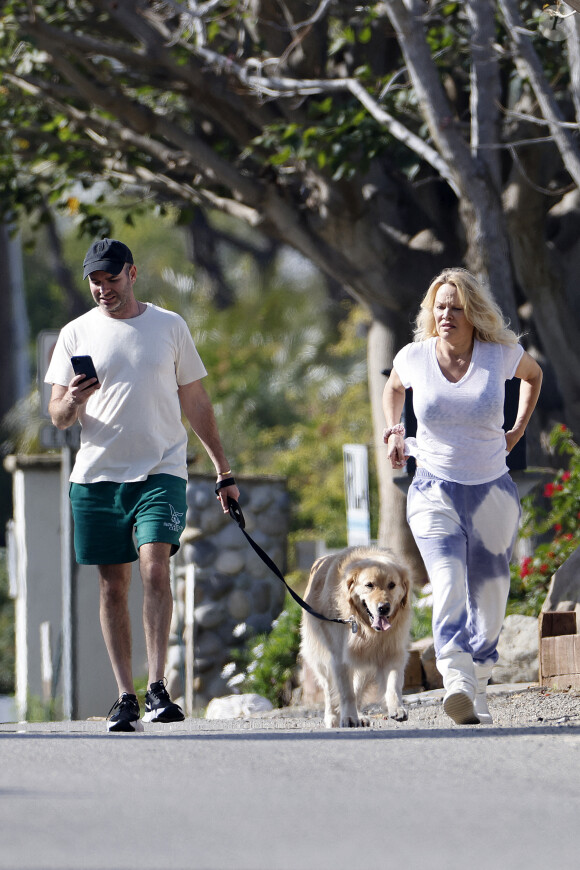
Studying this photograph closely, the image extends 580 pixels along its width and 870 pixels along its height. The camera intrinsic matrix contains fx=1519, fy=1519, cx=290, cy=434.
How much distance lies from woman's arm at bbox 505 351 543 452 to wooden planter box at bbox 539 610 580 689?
4.16 ft

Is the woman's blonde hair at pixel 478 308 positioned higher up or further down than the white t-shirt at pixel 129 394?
higher up

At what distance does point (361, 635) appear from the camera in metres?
7.11

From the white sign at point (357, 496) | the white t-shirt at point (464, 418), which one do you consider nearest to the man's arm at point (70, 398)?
the white t-shirt at point (464, 418)

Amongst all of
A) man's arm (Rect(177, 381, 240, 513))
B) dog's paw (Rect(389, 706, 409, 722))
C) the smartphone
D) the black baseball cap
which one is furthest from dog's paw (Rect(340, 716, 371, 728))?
the black baseball cap

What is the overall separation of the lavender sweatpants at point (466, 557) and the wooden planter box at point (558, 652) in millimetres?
1158

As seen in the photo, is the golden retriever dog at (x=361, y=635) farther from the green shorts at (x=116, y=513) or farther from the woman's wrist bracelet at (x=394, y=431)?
the green shorts at (x=116, y=513)

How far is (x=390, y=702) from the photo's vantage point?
7098 millimetres

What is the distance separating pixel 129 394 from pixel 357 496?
600 centimetres

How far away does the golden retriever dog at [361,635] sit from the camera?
7.01 metres

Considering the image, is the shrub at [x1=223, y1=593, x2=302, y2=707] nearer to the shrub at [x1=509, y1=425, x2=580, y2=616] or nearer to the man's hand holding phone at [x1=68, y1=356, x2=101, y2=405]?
the shrub at [x1=509, y1=425, x2=580, y2=616]

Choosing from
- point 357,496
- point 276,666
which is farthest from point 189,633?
point 357,496

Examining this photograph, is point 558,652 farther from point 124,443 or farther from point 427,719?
point 124,443

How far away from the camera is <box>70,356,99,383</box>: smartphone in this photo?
6539 millimetres

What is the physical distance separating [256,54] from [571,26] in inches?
198
